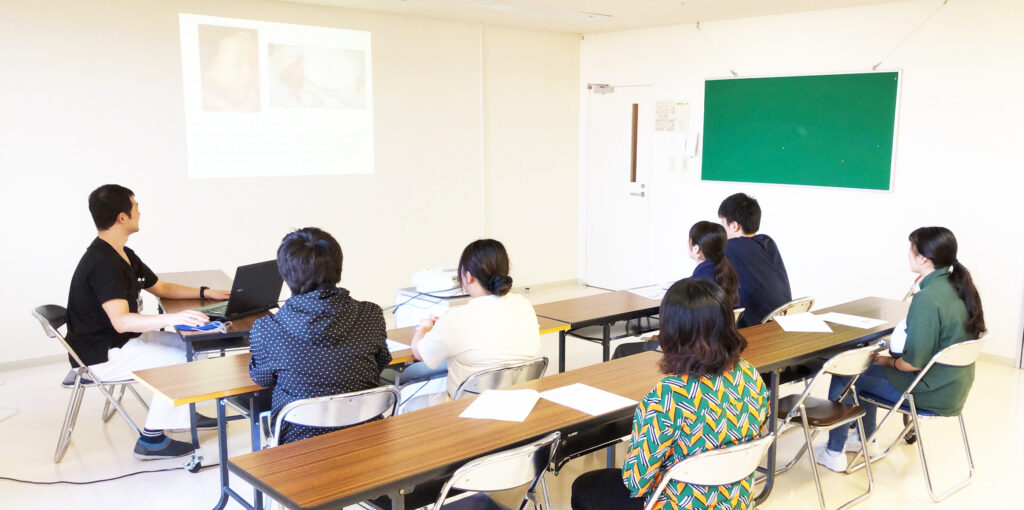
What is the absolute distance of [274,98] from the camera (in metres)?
6.32

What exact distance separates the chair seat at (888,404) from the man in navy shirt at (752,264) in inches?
28.8

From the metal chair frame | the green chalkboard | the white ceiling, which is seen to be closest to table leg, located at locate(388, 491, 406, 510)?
the metal chair frame

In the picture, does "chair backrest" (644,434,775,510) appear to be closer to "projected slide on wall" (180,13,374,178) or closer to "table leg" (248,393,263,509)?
"table leg" (248,393,263,509)

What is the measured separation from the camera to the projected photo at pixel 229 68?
5945 mm

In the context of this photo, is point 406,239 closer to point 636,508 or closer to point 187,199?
point 187,199

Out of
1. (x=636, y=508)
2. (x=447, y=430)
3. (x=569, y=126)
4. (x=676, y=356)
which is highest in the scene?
(x=569, y=126)

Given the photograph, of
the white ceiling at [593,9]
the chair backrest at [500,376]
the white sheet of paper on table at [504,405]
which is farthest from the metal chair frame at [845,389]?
the white ceiling at [593,9]

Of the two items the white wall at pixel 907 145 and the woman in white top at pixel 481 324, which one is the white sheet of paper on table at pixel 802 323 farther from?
the white wall at pixel 907 145

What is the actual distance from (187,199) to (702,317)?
483 cm

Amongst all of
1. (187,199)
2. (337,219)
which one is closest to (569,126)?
(337,219)

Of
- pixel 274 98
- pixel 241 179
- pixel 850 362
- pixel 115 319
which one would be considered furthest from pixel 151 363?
pixel 850 362

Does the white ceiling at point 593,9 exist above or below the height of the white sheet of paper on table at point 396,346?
above

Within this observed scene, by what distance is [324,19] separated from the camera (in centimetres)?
645

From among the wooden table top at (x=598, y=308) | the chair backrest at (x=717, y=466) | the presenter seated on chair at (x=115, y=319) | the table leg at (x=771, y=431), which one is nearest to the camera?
the chair backrest at (x=717, y=466)
